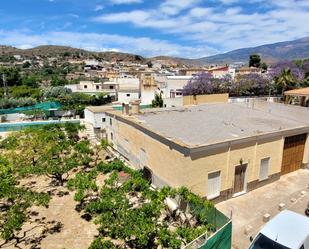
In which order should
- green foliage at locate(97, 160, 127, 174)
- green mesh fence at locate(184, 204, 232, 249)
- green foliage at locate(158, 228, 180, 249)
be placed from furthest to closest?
green foliage at locate(97, 160, 127, 174), green foliage at locate(158, 228, 180, 249), green mesh fence at locate(184, 204, 232, 249)

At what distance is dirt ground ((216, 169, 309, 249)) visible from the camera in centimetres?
1366

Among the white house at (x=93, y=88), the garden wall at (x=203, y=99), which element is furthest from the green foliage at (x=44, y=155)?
the white house at (x=93, y=88)

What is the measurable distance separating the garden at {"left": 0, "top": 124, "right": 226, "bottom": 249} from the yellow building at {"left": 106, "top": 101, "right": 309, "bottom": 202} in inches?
68.5

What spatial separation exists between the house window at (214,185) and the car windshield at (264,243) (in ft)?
16.8

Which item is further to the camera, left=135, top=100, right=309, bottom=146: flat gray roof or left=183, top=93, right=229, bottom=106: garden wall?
left=183, top=93, right=229, bottom=106: garden wall

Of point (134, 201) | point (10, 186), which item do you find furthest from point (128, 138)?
point (10, 186)

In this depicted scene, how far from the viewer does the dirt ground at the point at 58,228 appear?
13.6m

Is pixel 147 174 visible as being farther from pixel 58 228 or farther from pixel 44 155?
pixel 44 155

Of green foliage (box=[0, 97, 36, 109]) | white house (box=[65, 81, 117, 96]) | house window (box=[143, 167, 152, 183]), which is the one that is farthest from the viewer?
white house (box=[65, 81, 117, 96])

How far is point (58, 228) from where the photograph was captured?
1491cm

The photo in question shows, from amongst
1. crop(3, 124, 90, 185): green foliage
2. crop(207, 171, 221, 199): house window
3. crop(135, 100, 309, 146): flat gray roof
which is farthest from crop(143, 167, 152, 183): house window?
crop(3, 124, 90, 185): green foliage

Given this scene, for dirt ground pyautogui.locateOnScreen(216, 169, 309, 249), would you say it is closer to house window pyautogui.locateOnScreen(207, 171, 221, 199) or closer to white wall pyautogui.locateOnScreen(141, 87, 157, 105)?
house window pyautogui.locateOnScreen(207, 171, 221, 199)

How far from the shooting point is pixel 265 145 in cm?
1778

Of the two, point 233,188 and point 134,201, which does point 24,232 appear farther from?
point 233,188
